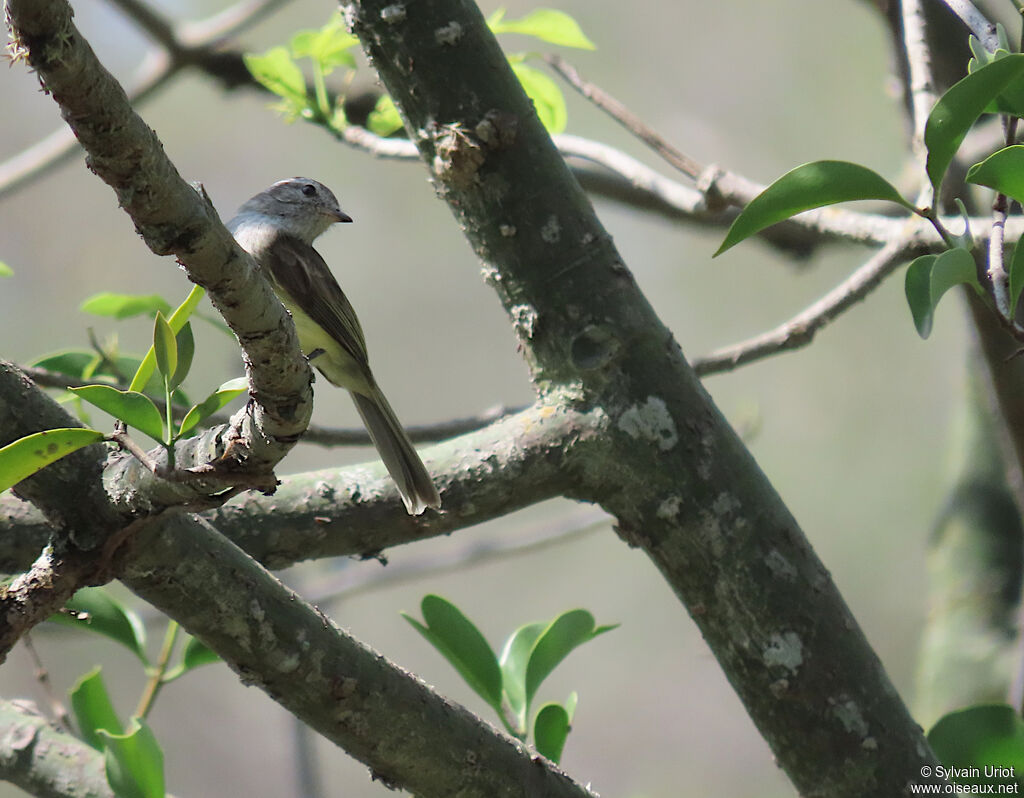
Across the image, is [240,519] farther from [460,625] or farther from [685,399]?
[685,399]

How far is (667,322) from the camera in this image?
9.01 meters

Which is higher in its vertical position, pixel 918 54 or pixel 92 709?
pixel 918 54

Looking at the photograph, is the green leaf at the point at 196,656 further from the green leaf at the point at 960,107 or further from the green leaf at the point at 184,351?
the green leaf at the point at 960,107

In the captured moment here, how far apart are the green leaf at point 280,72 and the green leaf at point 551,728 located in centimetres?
198

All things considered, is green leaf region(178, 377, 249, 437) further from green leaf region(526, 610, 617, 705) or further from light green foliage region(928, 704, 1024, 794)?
light green foliage region(928, 704, 1024, 794)

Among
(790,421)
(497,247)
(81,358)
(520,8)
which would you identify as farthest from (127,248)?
(497,247)

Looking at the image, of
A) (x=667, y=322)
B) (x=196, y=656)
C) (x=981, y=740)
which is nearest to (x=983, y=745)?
(x=981, y=740)

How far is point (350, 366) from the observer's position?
10.2 feet

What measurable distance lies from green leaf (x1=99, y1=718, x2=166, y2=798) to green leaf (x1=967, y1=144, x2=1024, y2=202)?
1734mm

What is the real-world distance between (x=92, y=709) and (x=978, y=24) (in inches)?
85.6

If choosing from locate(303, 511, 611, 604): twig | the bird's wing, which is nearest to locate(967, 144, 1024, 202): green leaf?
the bird's wing

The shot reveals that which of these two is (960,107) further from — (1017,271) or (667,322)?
(667,322)

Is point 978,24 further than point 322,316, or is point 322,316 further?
point 322,316

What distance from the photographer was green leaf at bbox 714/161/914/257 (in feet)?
4.82
